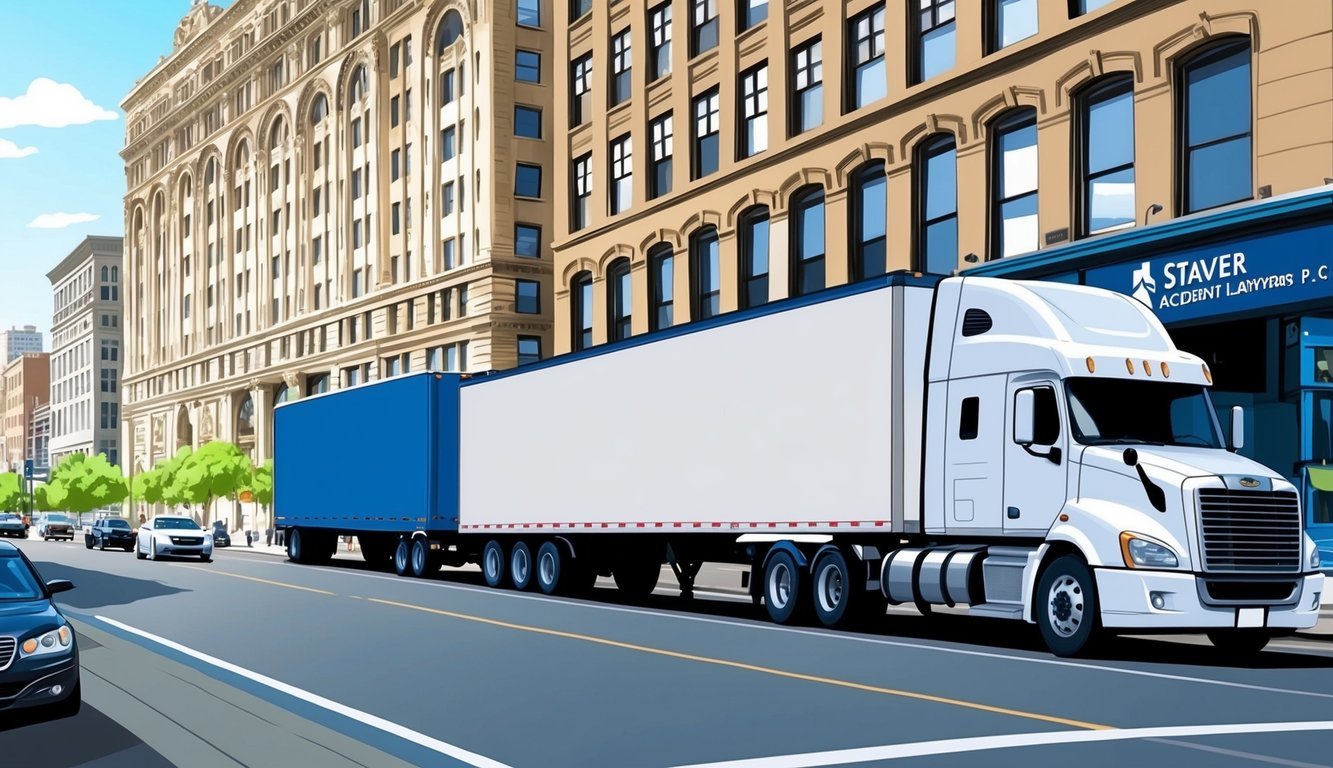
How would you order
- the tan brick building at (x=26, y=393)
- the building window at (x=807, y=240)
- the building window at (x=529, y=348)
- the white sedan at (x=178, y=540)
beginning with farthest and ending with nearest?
1. the tan brick building at (x=26, y=393)
2. the building window at (x=529, y=348)
3. the white sedan at (x=178, y=540)
4. the building window at (x=807, y=240)

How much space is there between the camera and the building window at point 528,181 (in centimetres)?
6234

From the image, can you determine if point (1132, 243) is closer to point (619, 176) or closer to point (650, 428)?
point (650, 428)

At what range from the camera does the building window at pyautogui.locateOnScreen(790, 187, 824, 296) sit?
33.8 meters

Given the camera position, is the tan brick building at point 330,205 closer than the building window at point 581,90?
No

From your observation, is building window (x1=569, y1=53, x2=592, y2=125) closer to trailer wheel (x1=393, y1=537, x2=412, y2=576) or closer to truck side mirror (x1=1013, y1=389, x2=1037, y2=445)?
trailer wheel (x1=393, y1=537, x2=412, y2=576)

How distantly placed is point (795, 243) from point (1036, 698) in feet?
77.8

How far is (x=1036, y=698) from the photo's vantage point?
455 inches

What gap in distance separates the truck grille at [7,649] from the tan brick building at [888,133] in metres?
18.5

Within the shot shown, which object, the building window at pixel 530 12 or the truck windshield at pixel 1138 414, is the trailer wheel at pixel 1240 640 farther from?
the building window at pixel 530 12

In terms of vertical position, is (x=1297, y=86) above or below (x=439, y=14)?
below

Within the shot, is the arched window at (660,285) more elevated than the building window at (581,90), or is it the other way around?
the building window at (581,90)

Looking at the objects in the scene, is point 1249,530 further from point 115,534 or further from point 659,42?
point 115,534

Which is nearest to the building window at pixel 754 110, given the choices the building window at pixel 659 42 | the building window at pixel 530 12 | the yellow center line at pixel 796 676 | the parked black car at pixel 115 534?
the building window at pixel 659 42

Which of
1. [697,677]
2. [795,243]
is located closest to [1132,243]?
[795,243]
